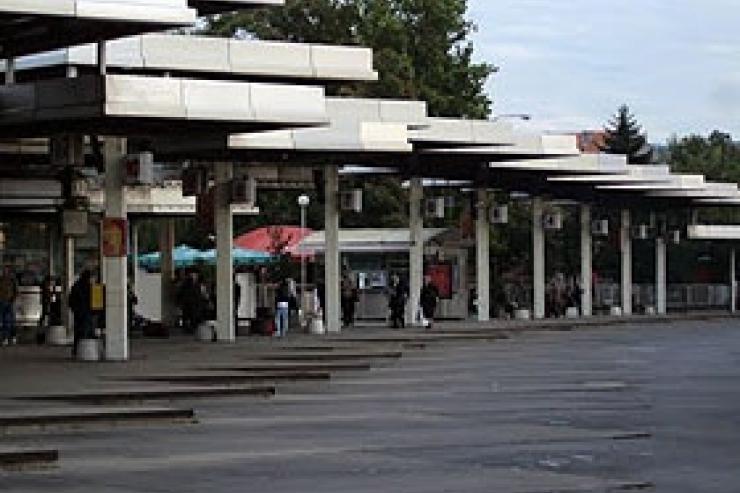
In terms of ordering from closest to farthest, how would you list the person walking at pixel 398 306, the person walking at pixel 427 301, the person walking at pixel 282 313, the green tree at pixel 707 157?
the person walking at pixel 282 313
the person walking at pixel 427 301
the person walking at pixel 398 306
the green tree at pixel 707 157

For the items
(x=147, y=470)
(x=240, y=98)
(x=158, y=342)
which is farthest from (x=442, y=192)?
(x=147, y=470)

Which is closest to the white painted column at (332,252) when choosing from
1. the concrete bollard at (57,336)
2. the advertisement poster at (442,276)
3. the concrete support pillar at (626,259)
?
the concrete bollard at (57,336)

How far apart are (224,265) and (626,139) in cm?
6090

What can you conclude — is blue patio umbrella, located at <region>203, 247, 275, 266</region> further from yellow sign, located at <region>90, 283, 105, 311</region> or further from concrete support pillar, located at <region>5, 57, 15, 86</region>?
concrete support pillar, located at <region>5, 57, 15, 86</region>

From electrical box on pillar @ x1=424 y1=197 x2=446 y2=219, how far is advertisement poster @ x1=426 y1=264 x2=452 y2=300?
660 centimetres

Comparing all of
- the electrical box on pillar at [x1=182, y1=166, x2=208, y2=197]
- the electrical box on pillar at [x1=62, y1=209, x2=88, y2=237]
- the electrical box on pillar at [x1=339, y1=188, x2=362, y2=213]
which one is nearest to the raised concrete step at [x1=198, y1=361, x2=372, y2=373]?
the electrical box on pillar at [x1=182, y1=166, x2=208, y2=197]

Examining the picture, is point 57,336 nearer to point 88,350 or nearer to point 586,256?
point 88,350

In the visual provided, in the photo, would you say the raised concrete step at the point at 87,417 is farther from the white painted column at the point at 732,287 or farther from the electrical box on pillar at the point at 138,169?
the white painted column at the point at 732,287

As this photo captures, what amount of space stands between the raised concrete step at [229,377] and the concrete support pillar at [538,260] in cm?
3095

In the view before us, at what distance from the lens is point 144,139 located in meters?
37.3

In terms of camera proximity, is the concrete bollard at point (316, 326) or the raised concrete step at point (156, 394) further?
the concrete bollard at point (316, 326)

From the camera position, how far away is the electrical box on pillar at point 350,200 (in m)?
47.8

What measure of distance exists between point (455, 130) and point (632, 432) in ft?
85.3

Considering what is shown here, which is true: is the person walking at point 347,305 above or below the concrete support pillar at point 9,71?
below
